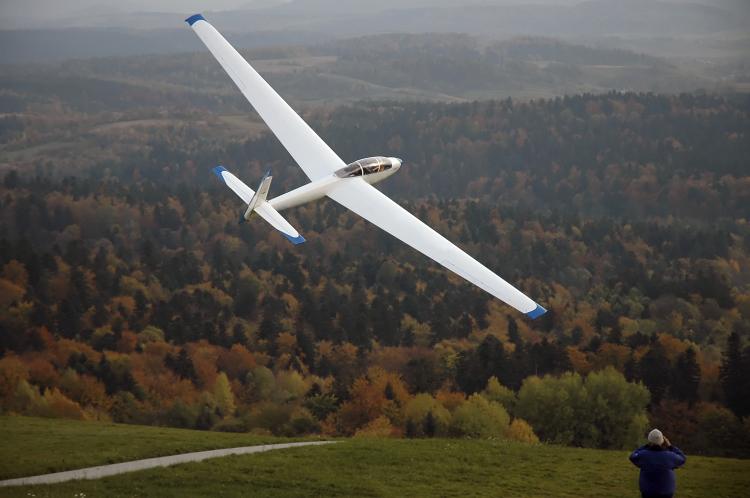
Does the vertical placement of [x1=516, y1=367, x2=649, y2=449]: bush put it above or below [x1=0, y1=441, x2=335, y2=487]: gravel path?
below

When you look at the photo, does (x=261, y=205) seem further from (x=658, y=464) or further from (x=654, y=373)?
(x=654, y=373)

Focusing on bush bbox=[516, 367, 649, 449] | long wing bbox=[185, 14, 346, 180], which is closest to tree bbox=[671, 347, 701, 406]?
bush bbox=[516, 367, 649, 449]

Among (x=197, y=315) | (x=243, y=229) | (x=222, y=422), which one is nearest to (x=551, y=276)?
(x=243, y=229)

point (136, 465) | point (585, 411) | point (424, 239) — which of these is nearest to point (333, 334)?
point (585, 411)

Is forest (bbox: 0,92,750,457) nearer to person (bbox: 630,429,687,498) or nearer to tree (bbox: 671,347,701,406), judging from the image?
tree (bbox: 671,347,701,406)

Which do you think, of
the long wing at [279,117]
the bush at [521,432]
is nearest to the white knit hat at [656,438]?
the long wing at [279,117]

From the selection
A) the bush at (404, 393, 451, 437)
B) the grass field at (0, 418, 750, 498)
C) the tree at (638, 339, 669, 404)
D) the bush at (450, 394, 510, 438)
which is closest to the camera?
the grass field at (0, 418, 750, 498)

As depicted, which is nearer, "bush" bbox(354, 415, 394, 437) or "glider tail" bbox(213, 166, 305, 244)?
"glider tail" bbox(213, 166, 305, 244)

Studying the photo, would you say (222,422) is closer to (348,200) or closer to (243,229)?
(348,200)
